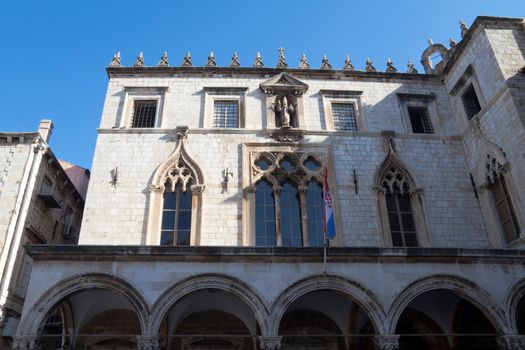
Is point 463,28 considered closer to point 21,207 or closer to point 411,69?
point 411,69

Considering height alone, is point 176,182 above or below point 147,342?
above

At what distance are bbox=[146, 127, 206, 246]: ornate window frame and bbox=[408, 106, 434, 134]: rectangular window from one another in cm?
952

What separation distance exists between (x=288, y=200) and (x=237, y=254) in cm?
532

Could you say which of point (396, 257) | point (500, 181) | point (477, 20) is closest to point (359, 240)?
point (396, 257)

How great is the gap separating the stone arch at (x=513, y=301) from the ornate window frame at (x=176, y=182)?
30.8ft

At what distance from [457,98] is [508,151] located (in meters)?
4.29

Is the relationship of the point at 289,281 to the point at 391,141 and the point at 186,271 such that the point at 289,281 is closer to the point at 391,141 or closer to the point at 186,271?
the point at 186,271

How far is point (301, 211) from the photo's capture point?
51.4ft

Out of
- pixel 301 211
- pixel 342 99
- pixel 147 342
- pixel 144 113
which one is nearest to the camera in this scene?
pixel 147 342

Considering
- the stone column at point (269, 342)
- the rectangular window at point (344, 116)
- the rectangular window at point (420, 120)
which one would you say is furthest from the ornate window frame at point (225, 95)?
the stone column at point (269, 342)

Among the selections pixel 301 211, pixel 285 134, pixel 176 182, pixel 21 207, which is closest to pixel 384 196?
pixel 301 211

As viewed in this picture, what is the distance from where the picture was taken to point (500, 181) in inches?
594

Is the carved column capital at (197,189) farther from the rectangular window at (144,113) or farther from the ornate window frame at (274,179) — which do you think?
the rectangular window at (144,113)

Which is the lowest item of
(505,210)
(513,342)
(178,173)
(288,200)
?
(513,342)
